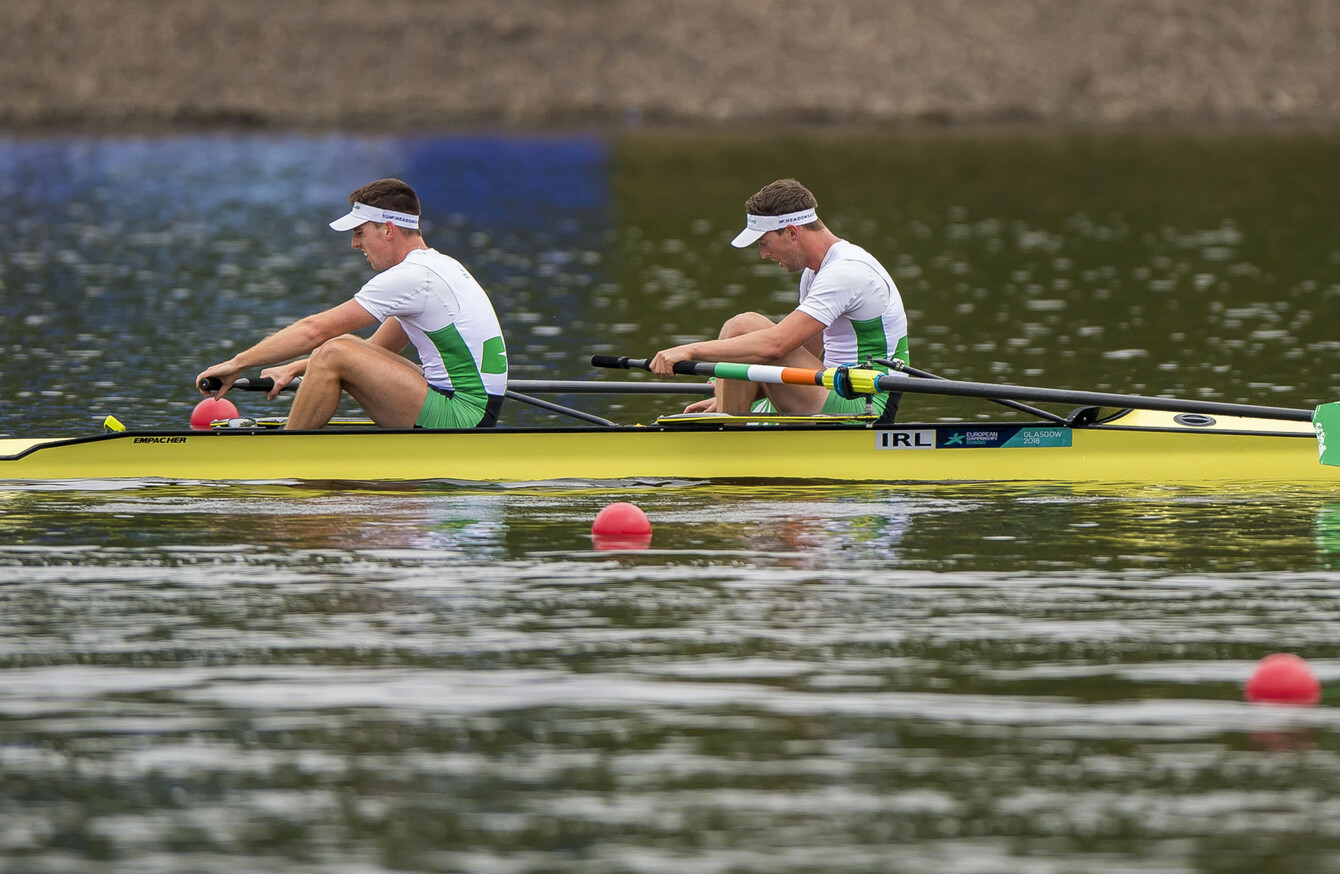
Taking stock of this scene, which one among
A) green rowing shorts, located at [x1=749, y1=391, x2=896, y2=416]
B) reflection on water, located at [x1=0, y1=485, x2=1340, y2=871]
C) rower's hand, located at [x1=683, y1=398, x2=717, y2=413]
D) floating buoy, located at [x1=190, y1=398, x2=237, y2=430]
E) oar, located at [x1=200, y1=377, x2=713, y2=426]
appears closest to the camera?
reflection on water, located at [x1=0, y1=485, x2=1340, y2=871]

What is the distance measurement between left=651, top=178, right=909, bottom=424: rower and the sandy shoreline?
53.4 m

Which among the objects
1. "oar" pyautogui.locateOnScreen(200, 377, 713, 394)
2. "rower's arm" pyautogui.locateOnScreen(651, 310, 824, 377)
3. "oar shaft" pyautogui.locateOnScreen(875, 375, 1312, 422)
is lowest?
"oar shaft" pyautogui.locateOnScreen(875, 375, 1312, 422)

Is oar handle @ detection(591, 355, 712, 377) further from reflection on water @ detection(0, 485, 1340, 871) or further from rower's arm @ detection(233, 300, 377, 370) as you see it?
rower's arm @ detection(233, 300, 377, 370)

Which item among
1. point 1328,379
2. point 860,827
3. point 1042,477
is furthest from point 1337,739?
point 1328,379

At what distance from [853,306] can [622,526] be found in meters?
2.45

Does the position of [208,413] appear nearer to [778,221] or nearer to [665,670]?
[778,221]

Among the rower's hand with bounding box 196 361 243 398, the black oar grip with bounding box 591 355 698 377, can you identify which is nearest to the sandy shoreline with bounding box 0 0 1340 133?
the black oar grip with bounding box 591 355 698 377

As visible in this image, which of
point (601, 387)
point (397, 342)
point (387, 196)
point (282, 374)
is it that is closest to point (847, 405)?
point (601, 387)

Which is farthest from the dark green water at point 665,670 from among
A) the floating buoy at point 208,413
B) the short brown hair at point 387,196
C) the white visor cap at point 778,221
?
the short brown hair at point 387,196

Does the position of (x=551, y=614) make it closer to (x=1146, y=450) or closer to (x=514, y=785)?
(x=514, y=785)

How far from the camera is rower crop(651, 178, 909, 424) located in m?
12.4

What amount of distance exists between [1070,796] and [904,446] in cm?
605

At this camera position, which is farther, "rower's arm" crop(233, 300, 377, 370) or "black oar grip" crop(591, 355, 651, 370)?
"black oar grip" crop(591, 355, 651, 370)

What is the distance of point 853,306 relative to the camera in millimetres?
12562
